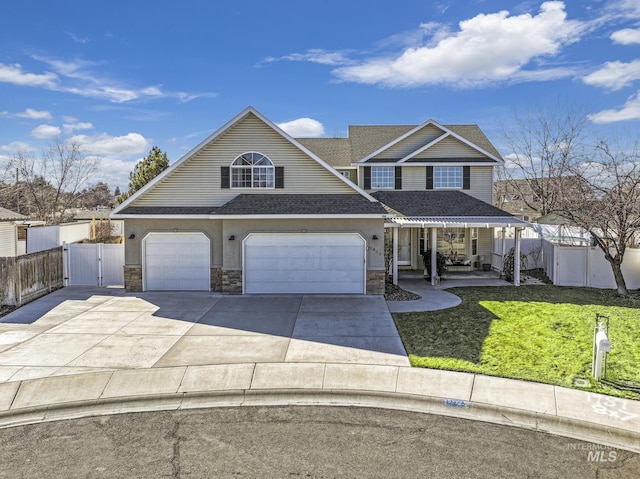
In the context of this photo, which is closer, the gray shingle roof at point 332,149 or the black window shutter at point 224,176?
the black window shutter at point 224,176

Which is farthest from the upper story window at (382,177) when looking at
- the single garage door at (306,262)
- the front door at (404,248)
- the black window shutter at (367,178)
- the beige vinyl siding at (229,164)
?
the single garage door at (306,262)

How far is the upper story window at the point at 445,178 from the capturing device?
21.5m

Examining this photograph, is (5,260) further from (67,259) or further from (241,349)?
(241,349)

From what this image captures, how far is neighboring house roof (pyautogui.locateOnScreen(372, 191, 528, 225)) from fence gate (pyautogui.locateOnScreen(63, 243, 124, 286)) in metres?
11.3

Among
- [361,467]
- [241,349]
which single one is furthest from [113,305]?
[361,467]

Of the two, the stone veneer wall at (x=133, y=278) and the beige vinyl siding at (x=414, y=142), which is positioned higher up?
the beige vinyl siding at (x=414, y=142)

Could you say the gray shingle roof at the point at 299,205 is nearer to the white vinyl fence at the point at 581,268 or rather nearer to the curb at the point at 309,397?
the curb at the point at 309,397

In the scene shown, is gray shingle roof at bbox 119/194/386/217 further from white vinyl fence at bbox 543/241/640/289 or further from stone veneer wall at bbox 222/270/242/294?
white vinyl fence at bbox 543/241/640/289

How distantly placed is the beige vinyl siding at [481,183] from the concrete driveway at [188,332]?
9.00 meters

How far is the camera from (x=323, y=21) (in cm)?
1753

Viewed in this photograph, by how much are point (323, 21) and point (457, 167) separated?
891 cm

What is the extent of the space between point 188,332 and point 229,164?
24.1 ft

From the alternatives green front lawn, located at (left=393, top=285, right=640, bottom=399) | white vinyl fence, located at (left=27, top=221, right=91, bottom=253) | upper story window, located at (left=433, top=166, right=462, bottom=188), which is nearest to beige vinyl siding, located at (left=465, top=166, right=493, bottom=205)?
upper story window, located at (left=433, top=166, right=462, bottom=188)

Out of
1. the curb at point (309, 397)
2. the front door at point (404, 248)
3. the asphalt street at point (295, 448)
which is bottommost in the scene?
the asphalt street at point (295, 448)
